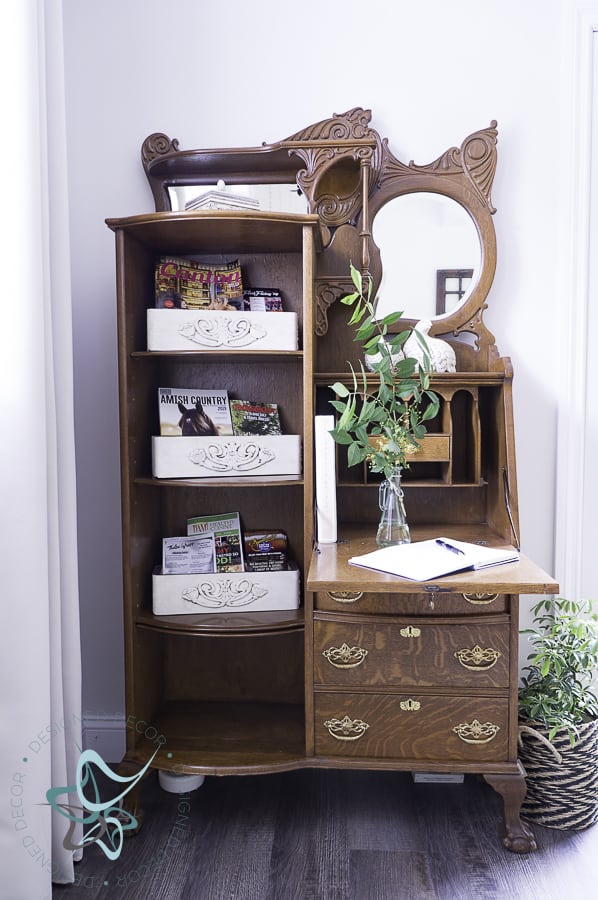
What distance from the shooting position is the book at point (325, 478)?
72.1 inches

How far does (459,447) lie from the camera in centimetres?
211

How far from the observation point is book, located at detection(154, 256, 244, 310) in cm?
196

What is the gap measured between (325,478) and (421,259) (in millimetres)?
733

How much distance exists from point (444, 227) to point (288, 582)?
1118 millimetres

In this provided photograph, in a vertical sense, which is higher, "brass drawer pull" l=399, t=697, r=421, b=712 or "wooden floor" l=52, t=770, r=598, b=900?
"brass drawer pull" l=399, t=697, r=421, b=712

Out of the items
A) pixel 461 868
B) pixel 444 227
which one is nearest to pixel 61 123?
pixel 444 227

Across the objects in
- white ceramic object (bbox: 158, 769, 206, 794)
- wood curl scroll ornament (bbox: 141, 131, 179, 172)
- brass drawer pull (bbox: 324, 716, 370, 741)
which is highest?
wood curl scroll ornament (bbox: 141, 131, 179, 172)

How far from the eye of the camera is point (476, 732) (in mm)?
1728

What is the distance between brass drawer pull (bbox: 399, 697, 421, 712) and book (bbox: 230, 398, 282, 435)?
794mm

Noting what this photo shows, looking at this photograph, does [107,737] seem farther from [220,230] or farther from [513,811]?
[220,230]

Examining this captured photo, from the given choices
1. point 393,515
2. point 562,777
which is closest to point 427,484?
point 393,515

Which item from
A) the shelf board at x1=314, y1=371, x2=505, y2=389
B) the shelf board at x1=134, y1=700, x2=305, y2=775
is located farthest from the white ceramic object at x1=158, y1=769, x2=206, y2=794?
the shelf board at x1=314, y1=371, x2=505, y2=389

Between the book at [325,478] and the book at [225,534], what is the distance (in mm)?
314

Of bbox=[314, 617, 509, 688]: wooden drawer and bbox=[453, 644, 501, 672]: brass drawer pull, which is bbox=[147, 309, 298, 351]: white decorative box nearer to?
bbox=[314, 617, 509, 688]: wooden drawer
